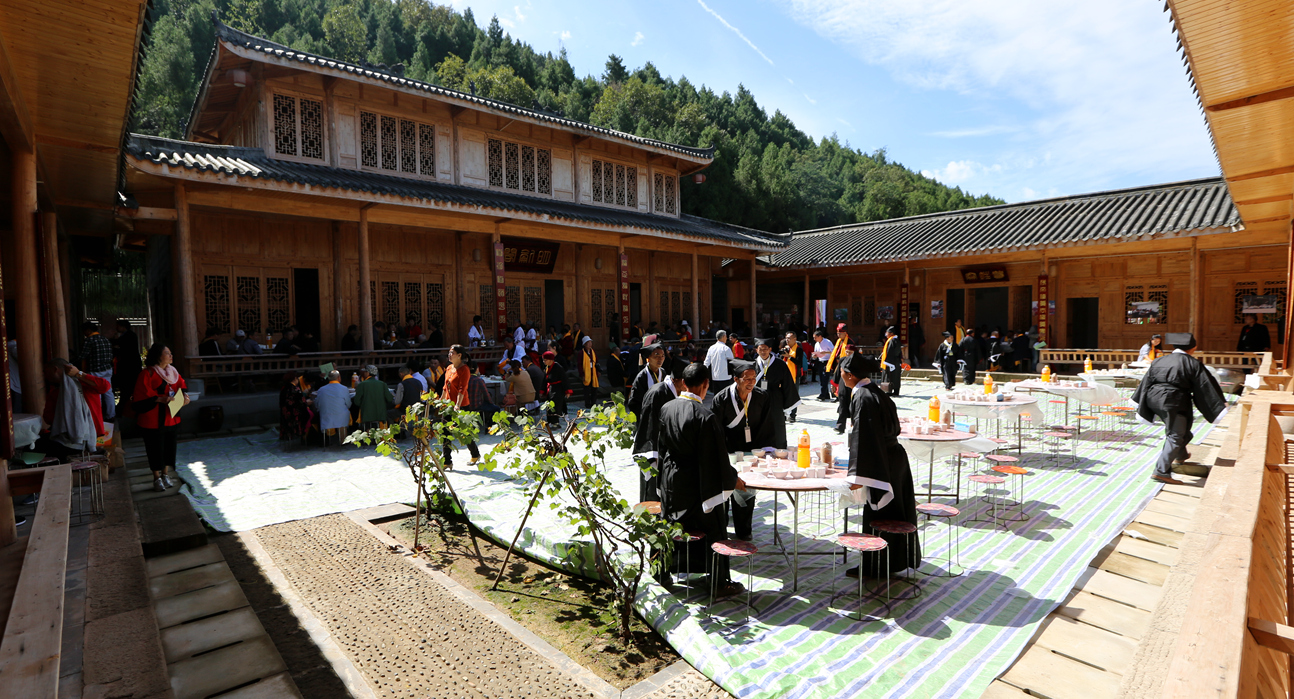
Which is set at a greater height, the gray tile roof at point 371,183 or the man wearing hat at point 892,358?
the gray tile roof at point 371,183

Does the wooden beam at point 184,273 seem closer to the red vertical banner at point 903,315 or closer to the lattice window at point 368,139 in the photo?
the lattice window at point 368,139

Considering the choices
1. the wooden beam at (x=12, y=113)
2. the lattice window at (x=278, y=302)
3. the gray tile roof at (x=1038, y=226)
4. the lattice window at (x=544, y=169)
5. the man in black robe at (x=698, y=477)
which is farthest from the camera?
the lattice window at (x=544, y=169)

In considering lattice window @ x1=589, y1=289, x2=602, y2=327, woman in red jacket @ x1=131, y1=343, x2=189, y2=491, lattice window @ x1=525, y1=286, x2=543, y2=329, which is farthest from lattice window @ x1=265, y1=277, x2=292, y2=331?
lattice window @ x1=589, y1=289, x2=602, y2=327

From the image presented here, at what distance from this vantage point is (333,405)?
29.8 feet

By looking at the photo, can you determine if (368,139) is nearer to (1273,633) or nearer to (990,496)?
(990,496)

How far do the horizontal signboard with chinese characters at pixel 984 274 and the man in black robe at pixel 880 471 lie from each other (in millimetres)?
17364

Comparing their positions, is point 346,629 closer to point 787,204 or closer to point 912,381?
point 912,381

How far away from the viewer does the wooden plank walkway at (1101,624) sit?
9.68 ft

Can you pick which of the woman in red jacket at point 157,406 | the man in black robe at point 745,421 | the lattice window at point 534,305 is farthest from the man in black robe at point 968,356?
the woman in red jacket at point 157,406

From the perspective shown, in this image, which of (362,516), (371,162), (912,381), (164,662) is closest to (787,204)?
(912,381)

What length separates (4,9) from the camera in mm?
4199

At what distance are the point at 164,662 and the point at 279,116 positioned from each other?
12069 millimetres

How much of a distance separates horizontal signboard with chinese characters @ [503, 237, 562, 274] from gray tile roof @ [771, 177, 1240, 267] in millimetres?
9342

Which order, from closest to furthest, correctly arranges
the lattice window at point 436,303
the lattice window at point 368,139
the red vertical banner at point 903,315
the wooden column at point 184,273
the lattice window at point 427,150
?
the wooden column at point 184,273 < the lattice window at point 368,139 < the lattice window at point 427,150 < the lattice window at point 436,303 < the red vertical banner at point 903,315
